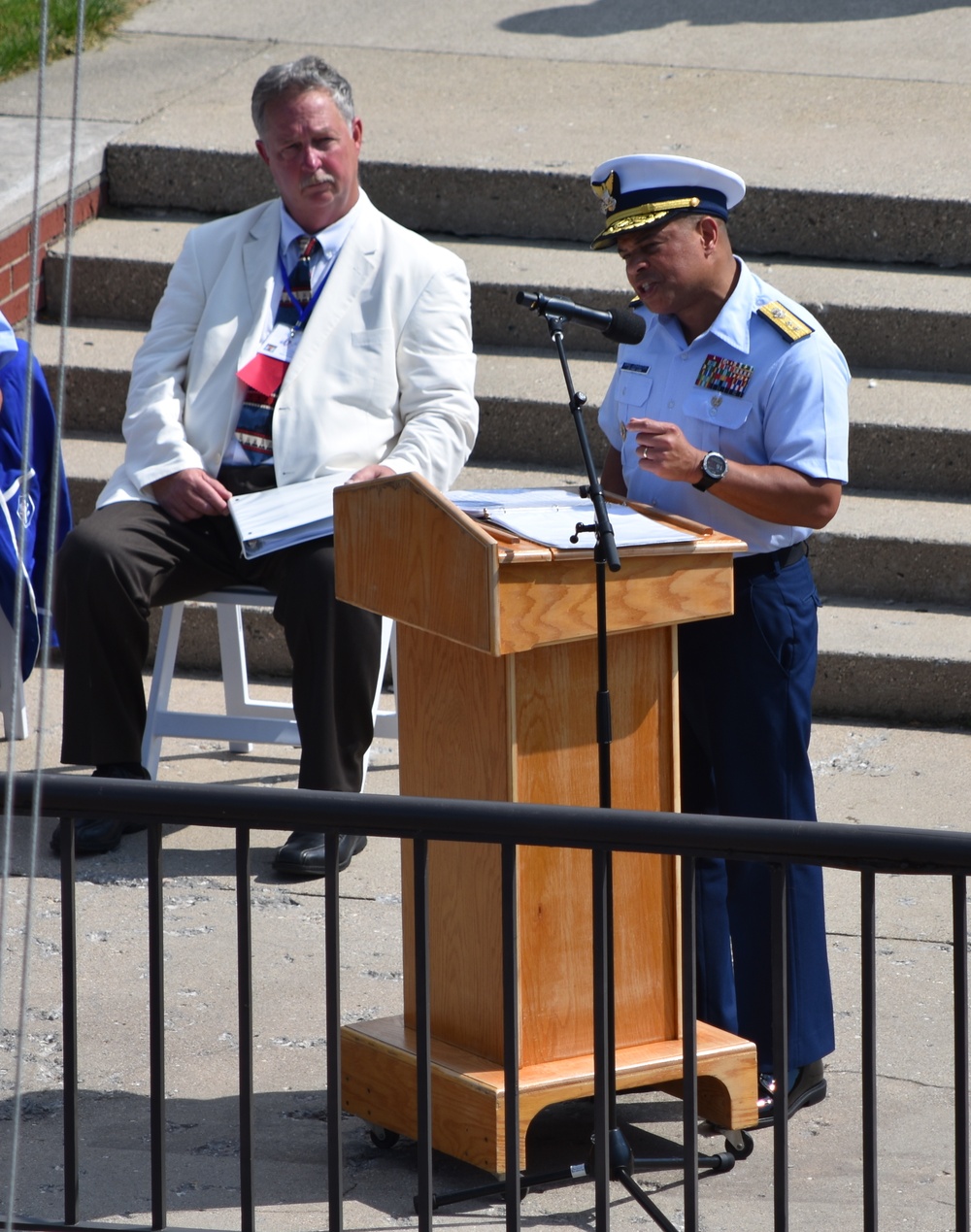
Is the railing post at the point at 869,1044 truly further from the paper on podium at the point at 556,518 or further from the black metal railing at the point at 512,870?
the paper on podium at the point at 556,518

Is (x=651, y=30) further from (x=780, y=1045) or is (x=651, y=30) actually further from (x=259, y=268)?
(x=780, y=1045)

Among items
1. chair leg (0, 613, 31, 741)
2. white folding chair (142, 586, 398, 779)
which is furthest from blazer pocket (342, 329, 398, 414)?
chair leg (0, 613, 31, 741)

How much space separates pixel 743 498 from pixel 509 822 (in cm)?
110

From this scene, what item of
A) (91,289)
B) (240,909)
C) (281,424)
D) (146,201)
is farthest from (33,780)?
(146,201)

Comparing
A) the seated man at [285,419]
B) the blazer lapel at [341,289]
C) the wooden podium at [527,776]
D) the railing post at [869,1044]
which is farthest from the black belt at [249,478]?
the railing post at [869,1044]

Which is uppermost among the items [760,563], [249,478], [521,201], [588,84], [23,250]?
[588,84]

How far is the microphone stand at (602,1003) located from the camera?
2.40 m

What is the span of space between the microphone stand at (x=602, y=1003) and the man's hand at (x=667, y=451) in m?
0.18

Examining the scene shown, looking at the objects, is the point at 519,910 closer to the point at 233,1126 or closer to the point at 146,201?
the point at 233,1126

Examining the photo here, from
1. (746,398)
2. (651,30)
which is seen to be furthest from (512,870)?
(651,30)

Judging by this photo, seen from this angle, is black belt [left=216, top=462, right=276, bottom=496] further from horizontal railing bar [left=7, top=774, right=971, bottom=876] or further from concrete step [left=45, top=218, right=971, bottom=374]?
horizontal railing bar [left=7, top=774, right=971, bottom=876]

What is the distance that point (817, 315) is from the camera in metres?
6.03

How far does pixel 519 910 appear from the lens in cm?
298

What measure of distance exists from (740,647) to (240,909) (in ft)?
3.99
